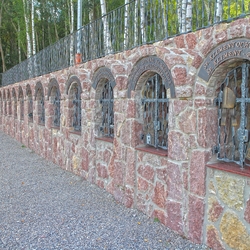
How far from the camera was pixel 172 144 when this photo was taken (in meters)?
3.85

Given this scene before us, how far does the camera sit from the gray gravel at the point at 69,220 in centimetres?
371

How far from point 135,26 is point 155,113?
2.04m

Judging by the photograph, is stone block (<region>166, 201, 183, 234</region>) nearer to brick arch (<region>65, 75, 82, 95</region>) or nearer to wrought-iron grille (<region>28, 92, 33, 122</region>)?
brick arch (<region>65, 75, 82, 95</region>)

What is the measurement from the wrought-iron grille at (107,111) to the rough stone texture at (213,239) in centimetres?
287

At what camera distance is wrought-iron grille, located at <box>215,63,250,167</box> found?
3.21 metres

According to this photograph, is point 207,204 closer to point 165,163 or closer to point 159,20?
point 165,163

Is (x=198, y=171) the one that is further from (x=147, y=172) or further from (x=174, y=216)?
(x=147, y=172)

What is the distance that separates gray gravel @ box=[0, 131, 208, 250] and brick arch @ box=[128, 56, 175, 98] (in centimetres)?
174

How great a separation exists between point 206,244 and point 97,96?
3463 mm

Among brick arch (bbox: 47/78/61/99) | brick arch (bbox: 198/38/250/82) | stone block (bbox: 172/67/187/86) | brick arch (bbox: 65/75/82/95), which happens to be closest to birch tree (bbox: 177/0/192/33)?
stone block (bbox: 172/67/187/86)

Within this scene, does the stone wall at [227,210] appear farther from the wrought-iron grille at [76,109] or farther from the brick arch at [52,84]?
the brick arch at [52,84]

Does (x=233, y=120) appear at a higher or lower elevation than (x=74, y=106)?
lower

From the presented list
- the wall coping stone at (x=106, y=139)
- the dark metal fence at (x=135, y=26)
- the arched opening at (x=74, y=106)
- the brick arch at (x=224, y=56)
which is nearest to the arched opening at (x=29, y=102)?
the dark metal fence at (x=135, y=26)

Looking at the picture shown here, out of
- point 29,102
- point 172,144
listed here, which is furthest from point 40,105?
point 172,144
